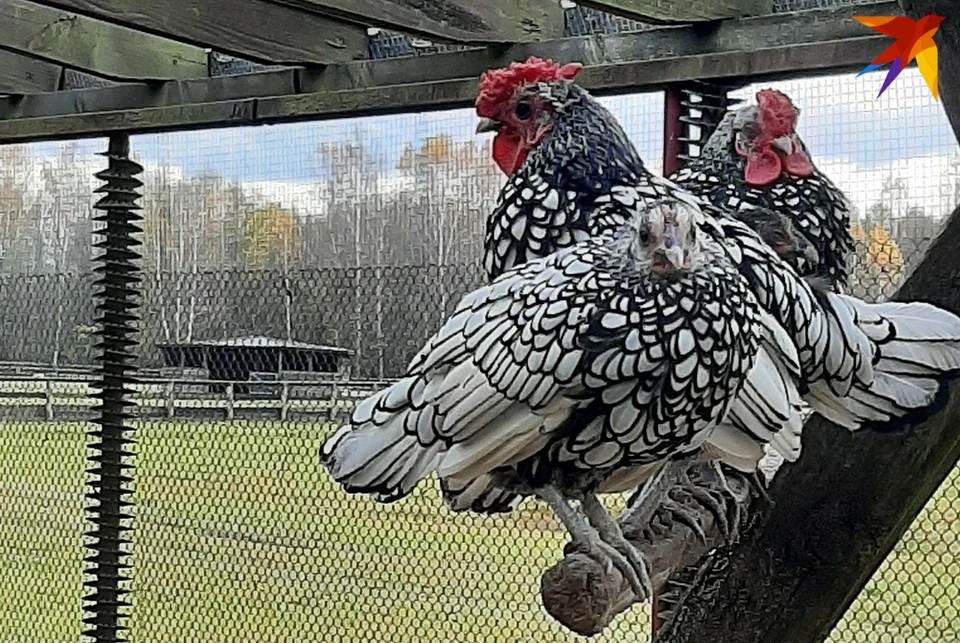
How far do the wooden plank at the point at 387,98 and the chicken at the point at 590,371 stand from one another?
73 cm

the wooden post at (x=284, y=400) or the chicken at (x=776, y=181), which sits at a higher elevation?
the chicken at (x=776, y=181)

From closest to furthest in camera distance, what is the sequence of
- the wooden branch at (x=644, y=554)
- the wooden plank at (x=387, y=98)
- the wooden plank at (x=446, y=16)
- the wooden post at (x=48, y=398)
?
the wooden branch at (x=644, y=554) → the wooden plank at (x=387, y=98) → the wooden plank at (x=446, y=16) → the wooden post at (x=48, y=398)

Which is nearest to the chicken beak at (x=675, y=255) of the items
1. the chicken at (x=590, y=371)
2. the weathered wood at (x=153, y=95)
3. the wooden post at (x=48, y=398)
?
the chicken at (x=590, y=371)

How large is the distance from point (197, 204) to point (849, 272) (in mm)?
1187

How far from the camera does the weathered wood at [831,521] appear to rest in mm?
1076

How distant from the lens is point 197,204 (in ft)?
7.07

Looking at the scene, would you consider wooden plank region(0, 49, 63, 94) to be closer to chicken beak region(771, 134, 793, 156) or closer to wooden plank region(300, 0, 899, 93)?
wooden plank region(300, 0, 899, 93)

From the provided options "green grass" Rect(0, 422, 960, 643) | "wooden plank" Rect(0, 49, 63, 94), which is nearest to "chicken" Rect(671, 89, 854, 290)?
"green grass" Rect(0, 422, 960, 643)

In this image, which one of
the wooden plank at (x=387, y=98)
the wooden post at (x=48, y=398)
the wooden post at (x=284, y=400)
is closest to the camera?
the wooden plank at (x=387, y=98)

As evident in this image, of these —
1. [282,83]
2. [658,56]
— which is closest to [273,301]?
[282,83]

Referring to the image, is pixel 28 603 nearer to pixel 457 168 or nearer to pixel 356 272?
pixel 356 272

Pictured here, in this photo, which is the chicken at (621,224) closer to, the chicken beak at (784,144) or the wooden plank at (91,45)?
the chicken beak at (784,144)

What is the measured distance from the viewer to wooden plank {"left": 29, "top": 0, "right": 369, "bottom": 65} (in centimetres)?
184

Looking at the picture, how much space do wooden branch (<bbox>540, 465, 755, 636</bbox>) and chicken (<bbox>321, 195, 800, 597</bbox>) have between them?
0.27 ft
